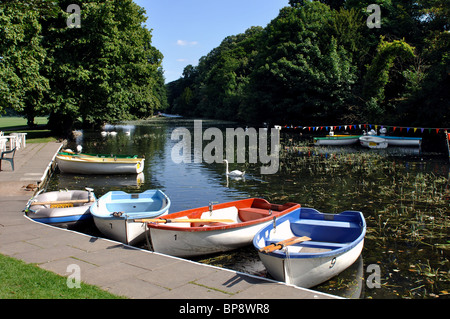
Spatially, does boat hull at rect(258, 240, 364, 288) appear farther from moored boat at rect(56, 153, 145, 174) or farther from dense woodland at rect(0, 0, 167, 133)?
dense woodland at rect(0, 0, 167, 133)

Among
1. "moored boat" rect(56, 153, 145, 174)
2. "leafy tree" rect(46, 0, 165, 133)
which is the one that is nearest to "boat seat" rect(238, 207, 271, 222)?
"moored boat" rect(56, 153, 145, 174)

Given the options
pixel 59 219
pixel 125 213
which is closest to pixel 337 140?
pixel 125 213

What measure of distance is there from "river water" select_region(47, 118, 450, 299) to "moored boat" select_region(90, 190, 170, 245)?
1068mm

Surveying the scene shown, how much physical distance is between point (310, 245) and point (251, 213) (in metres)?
2.97

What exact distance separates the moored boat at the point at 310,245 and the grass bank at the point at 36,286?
329cm

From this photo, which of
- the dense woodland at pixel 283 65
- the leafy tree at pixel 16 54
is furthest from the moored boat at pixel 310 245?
the leafy tree at pixel 16 54

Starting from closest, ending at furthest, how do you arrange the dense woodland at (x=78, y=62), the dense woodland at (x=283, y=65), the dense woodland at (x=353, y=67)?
the dense woodland at (x=78, y=62) < the dense woodland at (x=283, y=65) < the dense woodland at (x=353, y=67)

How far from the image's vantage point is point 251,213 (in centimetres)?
1246

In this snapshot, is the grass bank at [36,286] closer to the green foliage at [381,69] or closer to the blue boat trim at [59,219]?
the blue boat trim at [59,219]

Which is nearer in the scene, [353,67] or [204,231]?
[204,231]

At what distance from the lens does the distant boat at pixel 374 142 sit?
35.4 meters

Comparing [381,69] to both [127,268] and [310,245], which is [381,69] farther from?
[127,268]

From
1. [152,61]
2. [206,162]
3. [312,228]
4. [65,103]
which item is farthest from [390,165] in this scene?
[152,61]
